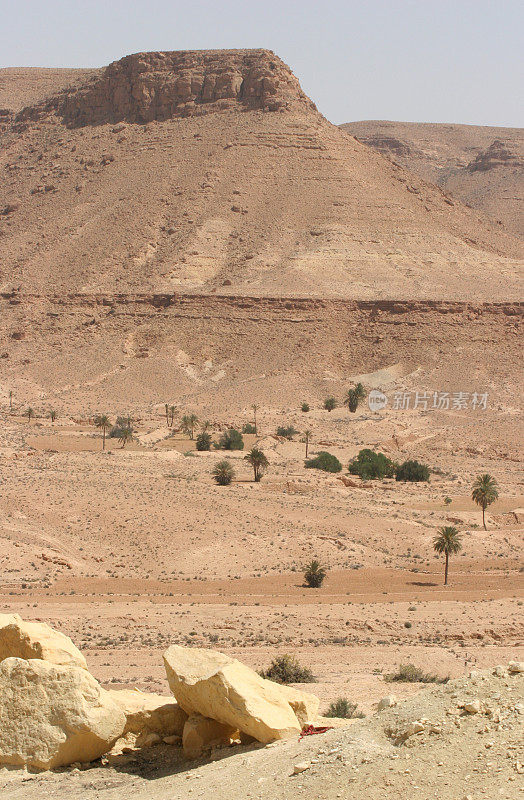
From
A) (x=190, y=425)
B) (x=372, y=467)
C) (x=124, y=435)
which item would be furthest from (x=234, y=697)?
(x=190, y=425)

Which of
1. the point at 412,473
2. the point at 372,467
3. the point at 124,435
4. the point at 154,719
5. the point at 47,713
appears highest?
the point at 47,713

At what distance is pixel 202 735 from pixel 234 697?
0.89 metres

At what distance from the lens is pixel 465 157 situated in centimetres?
17025

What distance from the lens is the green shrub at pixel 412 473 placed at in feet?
141

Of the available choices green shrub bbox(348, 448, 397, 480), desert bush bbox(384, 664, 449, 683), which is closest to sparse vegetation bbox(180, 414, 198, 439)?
green shrub bbox(348, 448, 397, 480)

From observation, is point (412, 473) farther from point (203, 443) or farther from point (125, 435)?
point (125, 435)

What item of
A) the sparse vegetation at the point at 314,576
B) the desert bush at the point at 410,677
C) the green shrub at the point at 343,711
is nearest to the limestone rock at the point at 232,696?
the green shrub at the point at 343,711

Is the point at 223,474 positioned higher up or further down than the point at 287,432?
higher up

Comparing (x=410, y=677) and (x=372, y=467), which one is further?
(x=372, y=467)

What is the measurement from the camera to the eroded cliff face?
90438 mm

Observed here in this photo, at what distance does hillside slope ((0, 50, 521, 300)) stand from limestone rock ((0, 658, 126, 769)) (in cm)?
5968

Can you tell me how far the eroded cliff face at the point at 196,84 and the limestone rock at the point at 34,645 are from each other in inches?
3289

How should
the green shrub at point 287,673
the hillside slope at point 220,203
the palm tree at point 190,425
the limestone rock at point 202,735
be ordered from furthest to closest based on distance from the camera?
the hillside slope at point 220,203, the palm tree at point 190,425, the green shrub at point 287,673, the limestone rock at point 202,735

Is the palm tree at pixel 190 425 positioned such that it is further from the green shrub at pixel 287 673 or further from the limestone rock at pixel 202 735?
the limestone rock at pixel 202 735
